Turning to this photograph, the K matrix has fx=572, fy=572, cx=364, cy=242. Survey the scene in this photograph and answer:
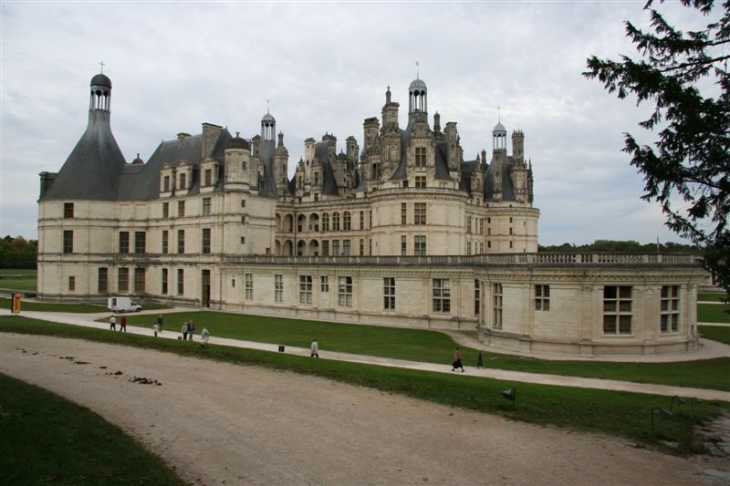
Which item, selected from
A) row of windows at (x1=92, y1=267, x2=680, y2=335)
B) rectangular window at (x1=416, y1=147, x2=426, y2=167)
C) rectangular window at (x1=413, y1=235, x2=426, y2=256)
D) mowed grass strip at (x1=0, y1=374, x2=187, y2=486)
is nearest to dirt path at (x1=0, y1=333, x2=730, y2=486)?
mowed grass strip at (x1=0, y1=374, x2=187, y2=486)

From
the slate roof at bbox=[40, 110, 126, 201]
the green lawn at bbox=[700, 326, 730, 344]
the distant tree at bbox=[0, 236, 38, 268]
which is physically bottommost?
the green lawn at bbox=[700, 326, 730, 344]

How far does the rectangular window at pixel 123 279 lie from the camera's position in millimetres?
57784

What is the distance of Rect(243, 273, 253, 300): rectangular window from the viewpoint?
164 feet

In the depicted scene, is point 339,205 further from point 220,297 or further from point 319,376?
point 319,376

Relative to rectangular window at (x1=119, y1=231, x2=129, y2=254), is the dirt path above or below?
below

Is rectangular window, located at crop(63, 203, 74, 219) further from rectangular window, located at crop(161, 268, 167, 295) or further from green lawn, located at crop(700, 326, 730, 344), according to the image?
green lawn, located at crop(700, 326, 730, 344)

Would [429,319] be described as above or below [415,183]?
below

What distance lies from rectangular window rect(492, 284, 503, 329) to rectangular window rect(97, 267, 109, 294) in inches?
1630

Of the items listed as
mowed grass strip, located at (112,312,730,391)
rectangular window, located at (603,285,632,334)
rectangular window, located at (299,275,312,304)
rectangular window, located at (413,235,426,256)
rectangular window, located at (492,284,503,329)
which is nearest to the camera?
mowed grass strip, located at (112,312,730,391)

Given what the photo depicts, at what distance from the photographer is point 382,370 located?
71.6 feet

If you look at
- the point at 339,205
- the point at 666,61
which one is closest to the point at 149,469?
the point at 666,61

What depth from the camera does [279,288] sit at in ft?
158

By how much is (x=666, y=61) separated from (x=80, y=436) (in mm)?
15431

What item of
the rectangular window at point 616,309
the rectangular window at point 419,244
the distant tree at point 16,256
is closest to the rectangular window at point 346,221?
the rectangular window at point 419,244
